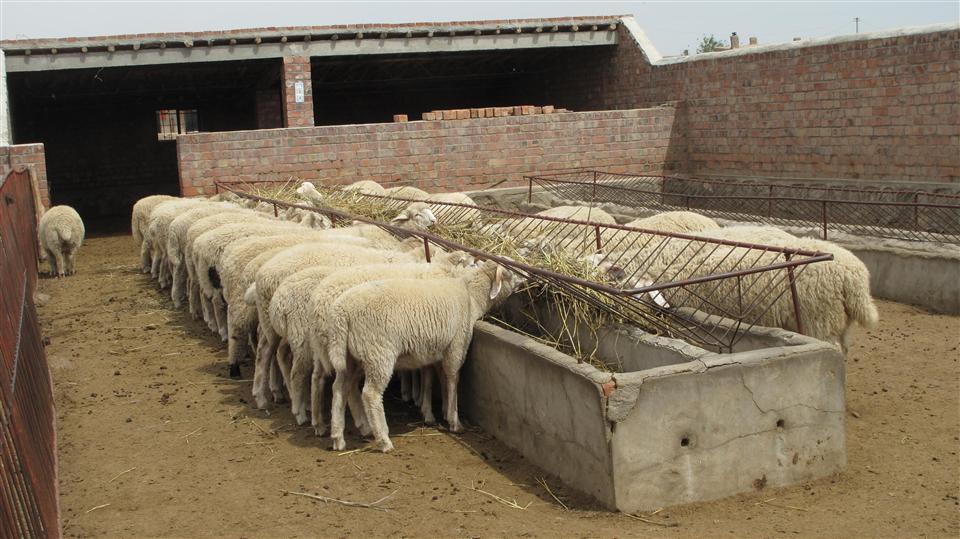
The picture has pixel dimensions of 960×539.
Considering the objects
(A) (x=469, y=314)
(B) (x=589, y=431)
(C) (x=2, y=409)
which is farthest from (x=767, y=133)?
(C) (x=2, y=409)

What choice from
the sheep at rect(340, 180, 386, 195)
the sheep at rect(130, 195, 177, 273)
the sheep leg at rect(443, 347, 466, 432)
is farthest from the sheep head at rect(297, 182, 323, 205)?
the sheep leg at rect(443, 347, 466, 432)

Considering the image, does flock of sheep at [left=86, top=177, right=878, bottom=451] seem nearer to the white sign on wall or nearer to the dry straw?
the dry straw

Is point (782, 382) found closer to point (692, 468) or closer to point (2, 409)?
point (692, 468)

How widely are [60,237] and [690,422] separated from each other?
11600mm

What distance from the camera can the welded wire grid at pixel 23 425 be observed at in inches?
160

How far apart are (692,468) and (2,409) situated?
3.48m

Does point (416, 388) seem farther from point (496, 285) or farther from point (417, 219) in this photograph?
point (417, 219)

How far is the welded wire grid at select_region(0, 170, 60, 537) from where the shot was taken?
406cm

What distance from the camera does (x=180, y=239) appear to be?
11.6 meters

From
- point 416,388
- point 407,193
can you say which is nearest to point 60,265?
point 407,193

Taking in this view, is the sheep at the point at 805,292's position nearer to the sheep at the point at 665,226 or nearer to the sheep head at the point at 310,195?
the sheep at the point at 665,226

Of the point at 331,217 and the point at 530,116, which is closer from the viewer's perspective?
the point at 331,217

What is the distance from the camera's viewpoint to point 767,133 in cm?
1677

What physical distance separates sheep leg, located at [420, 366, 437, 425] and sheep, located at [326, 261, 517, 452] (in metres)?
0.24
